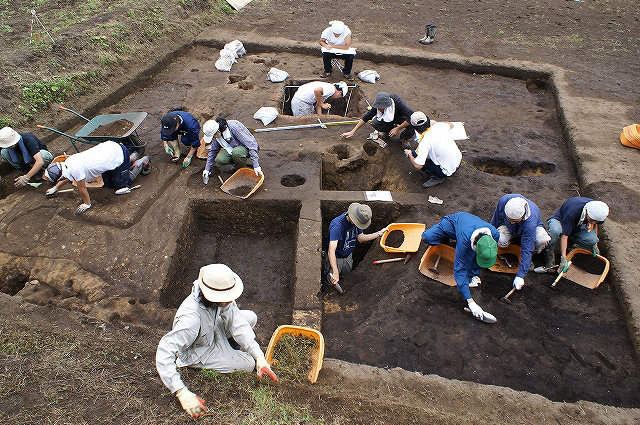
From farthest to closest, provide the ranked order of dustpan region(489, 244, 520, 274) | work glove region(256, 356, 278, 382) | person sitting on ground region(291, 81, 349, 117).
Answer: person sitting on ground region(291, 81, 349, 117) → dustpan region(489, 244, 520, 274) → work glove region(256, 356, 278, 382)

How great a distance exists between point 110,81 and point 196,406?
739 centimetres

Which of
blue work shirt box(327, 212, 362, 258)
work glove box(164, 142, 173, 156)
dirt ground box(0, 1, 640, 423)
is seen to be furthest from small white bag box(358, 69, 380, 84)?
blue work shirt box(327, 212, 362, 258)

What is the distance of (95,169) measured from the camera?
515cm

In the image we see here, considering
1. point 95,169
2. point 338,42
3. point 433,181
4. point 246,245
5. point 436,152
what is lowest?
point 246,245

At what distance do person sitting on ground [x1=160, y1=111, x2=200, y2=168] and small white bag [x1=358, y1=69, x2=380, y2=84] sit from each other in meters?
4.12

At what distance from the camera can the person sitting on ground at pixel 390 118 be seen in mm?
6086

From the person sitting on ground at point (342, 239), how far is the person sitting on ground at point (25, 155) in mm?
4424

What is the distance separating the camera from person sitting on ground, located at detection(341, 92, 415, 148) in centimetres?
609

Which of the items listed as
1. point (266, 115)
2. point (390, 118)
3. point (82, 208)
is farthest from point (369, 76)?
point (82, 208)

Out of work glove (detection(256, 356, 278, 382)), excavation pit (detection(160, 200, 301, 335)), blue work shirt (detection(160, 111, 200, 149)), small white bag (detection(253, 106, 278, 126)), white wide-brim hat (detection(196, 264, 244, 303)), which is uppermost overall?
white wide-brim hat (detection(196, 264, 244, 303))

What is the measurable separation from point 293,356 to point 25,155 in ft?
16.4

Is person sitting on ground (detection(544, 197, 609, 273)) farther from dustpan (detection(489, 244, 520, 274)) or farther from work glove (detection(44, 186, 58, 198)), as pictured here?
work glove (detection(44, 186, 58, 198))

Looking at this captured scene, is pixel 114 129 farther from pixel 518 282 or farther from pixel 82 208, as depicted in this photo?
pixel 518 282

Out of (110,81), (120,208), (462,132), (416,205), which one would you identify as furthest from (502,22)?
(120,208)
